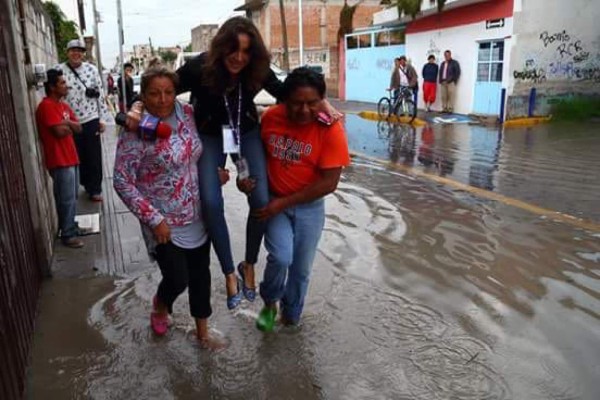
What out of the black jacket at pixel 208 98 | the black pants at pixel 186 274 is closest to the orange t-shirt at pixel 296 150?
the black jacket at pixel 208 98

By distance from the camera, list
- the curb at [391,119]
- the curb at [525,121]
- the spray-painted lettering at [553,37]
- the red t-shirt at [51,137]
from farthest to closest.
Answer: the curb at [391,119], the spray-painted lettering at [553,37], the curb at [525,121], the red t-shirt at [51,137]

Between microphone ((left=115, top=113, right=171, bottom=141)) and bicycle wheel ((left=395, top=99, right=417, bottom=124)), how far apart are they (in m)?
13.2

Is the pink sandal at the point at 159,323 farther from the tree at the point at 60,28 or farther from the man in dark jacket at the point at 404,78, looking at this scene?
the man in dark jacket at the point at 404,78

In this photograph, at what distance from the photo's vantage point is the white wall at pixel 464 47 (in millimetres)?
15189

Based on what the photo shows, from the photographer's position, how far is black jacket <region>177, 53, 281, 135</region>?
10.3ft

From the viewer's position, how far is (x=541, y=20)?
14773mm

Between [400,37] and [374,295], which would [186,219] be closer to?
[374,295]

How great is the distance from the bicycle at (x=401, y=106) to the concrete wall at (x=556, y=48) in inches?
102

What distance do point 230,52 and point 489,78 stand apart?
14250 mm

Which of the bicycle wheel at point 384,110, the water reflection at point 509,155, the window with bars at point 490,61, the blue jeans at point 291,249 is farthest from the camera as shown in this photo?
the bicycle wheel at point 384,110

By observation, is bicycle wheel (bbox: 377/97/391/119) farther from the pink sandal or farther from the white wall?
the pink sandal

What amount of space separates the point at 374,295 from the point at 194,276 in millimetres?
1440

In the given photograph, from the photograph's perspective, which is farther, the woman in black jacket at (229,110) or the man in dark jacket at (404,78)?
the man in dark jacket at (404,78)

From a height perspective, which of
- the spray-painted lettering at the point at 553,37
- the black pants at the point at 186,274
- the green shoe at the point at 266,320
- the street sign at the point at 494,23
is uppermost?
the street sign at the point at 494,23
